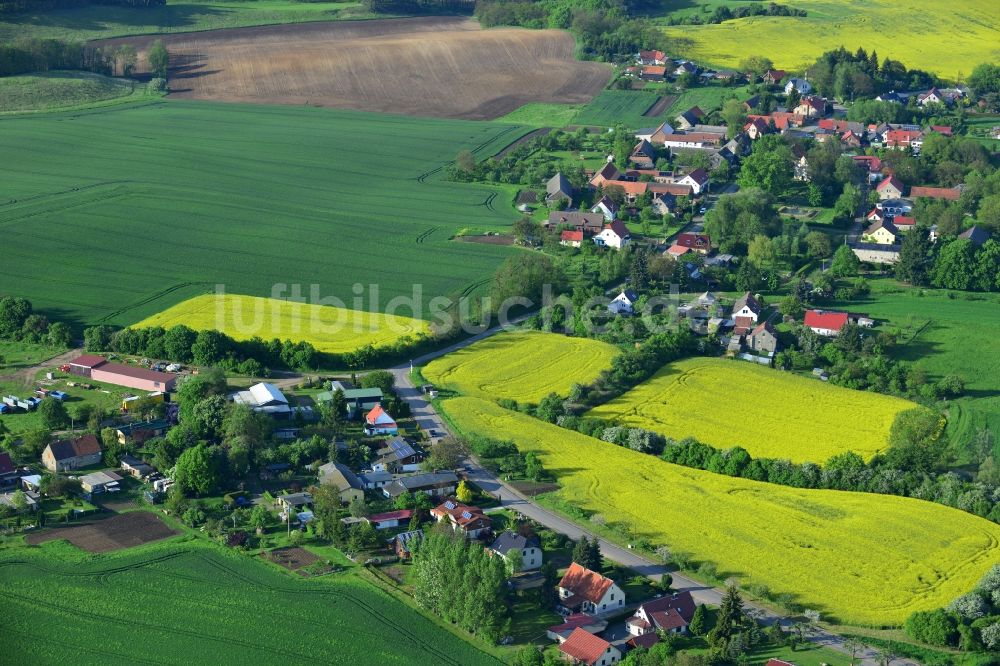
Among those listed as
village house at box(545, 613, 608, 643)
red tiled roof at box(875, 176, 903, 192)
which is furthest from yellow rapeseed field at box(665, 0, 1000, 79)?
village house at box(545, 613, 608, 643)

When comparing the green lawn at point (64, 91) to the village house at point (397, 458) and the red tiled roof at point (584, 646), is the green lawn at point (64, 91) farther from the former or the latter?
the red tiled roof at point (584, 646)

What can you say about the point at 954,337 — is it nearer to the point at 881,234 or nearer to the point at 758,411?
the point at 758,411

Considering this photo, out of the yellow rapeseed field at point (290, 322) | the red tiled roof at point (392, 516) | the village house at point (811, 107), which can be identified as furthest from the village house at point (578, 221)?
the red tiled roof at point (392, 516)

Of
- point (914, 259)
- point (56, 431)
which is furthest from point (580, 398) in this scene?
point (914, 259)

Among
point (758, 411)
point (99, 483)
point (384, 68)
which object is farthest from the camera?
point (384, 68)

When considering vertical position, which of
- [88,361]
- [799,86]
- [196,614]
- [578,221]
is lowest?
[196,614]

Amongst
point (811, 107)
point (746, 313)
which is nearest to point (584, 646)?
point (746, 313)

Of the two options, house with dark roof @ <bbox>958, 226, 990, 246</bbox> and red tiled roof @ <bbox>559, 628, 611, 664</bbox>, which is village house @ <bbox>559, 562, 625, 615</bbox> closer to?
red tiled roof @ <bbox>559, 628, 611, 664</bbox>
